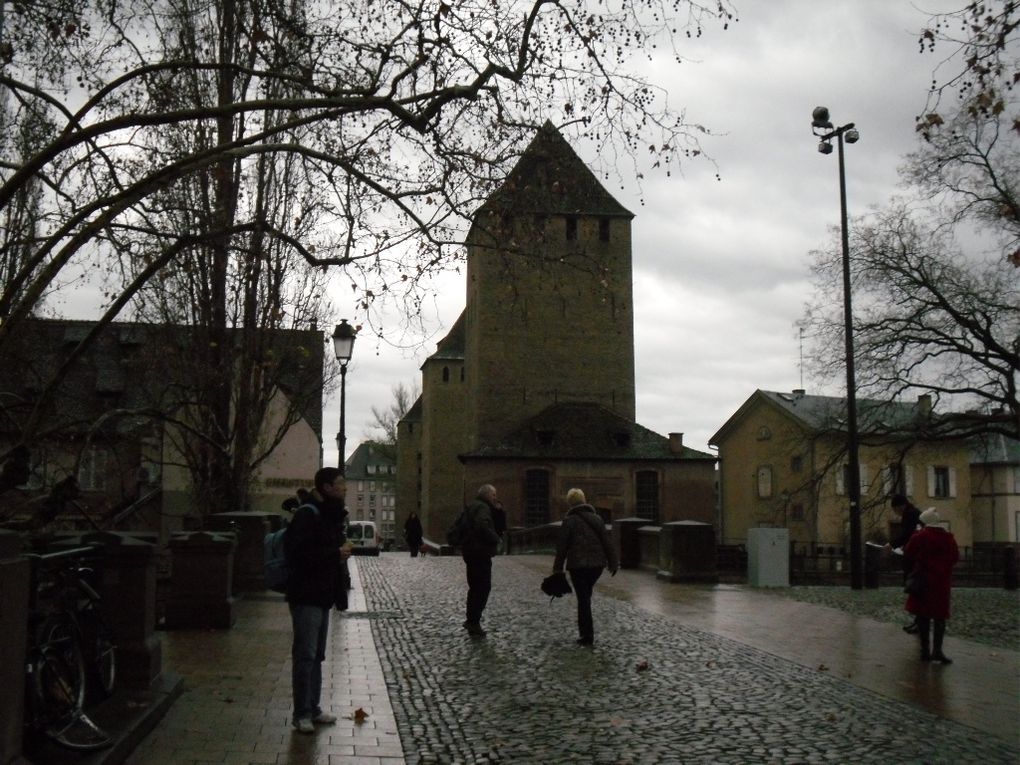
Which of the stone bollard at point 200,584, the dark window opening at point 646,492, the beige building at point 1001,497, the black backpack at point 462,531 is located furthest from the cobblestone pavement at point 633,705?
the beige building at point 1001,497

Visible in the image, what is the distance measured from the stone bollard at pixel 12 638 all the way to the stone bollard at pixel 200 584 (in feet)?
27.4

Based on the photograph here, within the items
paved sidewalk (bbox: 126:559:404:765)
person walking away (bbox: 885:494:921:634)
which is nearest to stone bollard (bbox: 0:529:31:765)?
paved sidewalk (bbox: 126:559:404:765)

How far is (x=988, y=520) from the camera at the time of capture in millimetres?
73312

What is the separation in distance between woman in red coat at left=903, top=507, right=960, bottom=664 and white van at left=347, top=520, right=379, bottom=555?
38.4 meters

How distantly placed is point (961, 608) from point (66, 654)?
673 inches

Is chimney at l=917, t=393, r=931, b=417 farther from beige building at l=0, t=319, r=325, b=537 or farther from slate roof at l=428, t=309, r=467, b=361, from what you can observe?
slate roof at l=428, t=309, r=467, b=361

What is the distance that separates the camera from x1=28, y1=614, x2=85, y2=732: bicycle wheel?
602cm

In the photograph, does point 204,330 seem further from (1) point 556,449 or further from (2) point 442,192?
(1) point 556,449

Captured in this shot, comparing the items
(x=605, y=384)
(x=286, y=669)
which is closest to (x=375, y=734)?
(x=286, y=669)

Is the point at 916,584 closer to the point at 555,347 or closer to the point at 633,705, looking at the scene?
the point at 633,705

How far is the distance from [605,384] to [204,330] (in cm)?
4096

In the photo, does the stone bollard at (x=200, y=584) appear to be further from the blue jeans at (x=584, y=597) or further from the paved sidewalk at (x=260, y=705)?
the blue jeans at (x=584, y=597)

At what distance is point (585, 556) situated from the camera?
12992 millimetres

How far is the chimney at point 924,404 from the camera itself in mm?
28759
